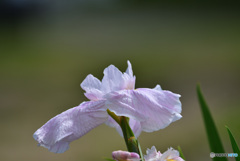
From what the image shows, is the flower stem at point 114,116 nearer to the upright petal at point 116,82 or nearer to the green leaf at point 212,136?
the upright petal at point 116,82

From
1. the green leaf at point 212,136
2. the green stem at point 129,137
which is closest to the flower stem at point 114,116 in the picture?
the green stem at point 129,137

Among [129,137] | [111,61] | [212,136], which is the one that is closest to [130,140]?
[129,137]

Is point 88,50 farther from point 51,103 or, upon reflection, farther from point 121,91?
point 121,91

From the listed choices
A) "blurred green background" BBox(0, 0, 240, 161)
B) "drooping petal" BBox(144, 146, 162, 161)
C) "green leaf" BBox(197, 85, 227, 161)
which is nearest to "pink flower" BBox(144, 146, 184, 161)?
"drooping petal" BBox(144, 146, 162, 161)

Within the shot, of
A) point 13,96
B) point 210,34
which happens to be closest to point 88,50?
point 210,34

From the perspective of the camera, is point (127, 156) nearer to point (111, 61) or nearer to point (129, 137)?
point (129, 137)
